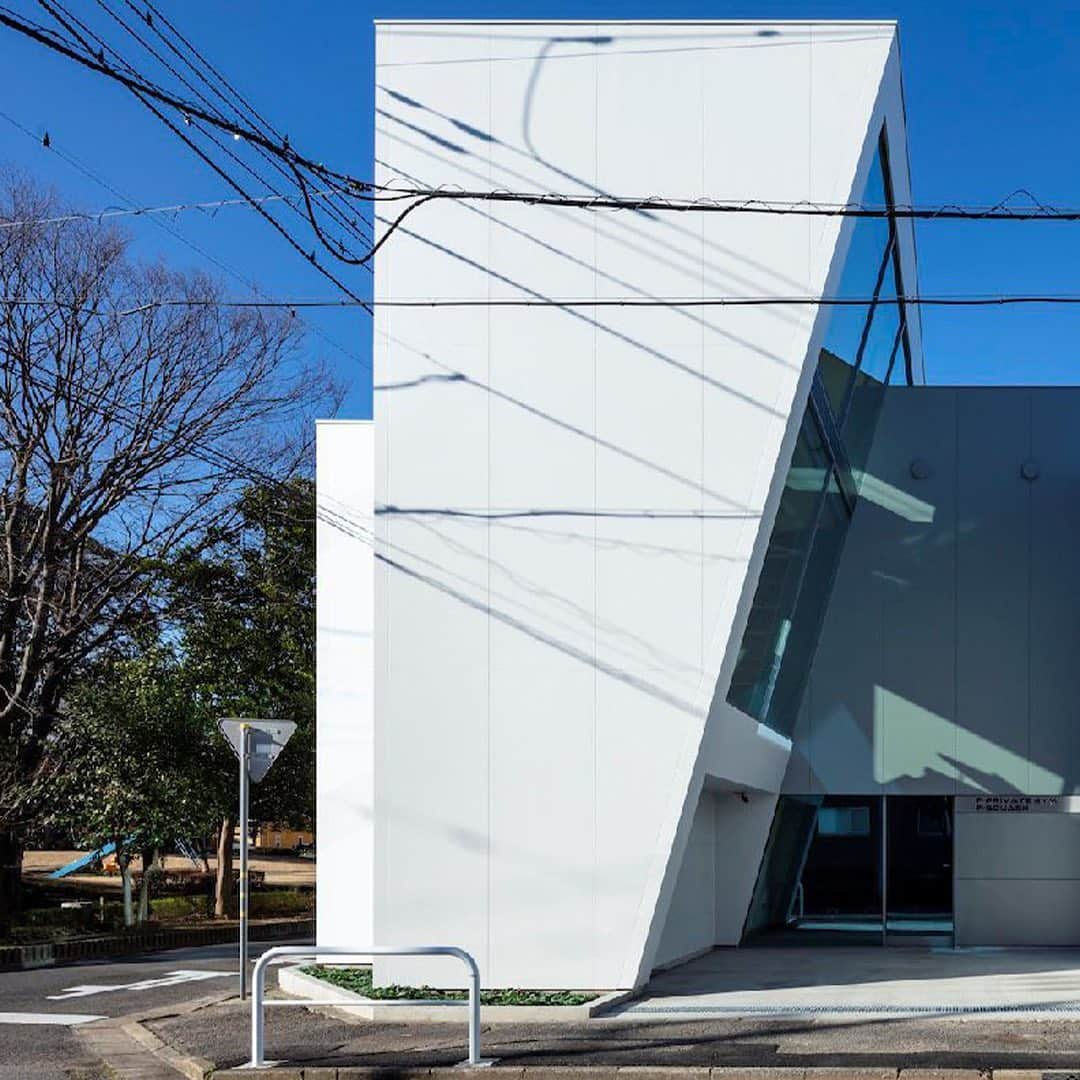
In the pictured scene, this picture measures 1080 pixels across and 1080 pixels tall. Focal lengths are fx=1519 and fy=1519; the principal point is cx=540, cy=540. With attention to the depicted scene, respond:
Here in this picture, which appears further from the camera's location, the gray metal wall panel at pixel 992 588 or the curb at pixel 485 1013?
the gray metal wall panel at pixel 992 588

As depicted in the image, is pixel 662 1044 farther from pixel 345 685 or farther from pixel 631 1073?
pixel 345 685

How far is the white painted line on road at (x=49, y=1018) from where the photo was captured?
14.3 m

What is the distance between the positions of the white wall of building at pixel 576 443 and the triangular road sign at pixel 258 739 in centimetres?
167

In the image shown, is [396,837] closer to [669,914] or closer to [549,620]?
[549,620]

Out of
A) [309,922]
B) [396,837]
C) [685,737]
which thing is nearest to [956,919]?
[685,737]

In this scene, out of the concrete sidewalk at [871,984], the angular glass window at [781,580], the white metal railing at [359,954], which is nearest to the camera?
the white metal railing at [359,954]

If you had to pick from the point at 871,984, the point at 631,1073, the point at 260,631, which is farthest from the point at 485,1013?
the point at 260,631

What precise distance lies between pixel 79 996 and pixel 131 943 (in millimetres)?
8028

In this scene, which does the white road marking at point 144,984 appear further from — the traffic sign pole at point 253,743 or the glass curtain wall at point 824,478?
the glass curtain wall at point 824,478

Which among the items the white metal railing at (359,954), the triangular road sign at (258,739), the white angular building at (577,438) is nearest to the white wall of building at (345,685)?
the triangular road sign at (258,739)

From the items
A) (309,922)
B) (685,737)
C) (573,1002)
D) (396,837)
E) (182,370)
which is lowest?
(309,922)

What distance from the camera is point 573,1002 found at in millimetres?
12961

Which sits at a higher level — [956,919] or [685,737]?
[685,737]

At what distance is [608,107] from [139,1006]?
33.8 feet
